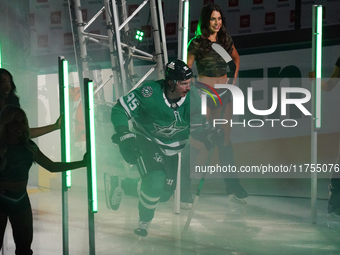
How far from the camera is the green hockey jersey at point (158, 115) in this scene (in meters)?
3.22

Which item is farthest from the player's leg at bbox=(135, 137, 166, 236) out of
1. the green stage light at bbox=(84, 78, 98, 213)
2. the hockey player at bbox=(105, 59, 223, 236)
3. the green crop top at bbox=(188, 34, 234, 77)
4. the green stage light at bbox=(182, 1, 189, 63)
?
the green stage light at bbox=(84, 78, 98, 213)

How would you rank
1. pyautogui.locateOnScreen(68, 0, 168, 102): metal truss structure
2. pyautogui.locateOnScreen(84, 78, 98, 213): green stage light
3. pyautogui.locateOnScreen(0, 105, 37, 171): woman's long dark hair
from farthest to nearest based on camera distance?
1. pyautogui.locateOnScreen(68, 0, 168, 102): metal truss structure
2. pyautogui.locateOnScreen(0, 105, 37, 171): woman's long dark hair
3. pyautogui.locateOnScreen(84, 78, 98, 213): green stage light

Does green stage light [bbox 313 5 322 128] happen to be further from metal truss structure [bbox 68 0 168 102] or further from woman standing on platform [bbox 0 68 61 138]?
woman standing on platform [bbox 0 68 61 138]

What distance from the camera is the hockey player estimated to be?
309cm

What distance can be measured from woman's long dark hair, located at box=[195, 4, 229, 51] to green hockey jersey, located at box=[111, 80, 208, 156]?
615 mm

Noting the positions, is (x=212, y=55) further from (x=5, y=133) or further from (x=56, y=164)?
(x=5, y=133)

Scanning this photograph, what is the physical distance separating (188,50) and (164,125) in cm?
92

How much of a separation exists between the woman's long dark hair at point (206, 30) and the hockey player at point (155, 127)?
55cm

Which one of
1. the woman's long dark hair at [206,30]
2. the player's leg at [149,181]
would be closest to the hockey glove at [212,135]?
the player's leg at [149,181]

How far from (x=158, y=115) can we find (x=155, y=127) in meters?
0.12

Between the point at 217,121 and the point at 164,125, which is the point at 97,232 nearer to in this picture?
the point at 164,125

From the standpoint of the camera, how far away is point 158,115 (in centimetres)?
325

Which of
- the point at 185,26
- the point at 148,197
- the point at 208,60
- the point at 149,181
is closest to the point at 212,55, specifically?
the point at 208,60

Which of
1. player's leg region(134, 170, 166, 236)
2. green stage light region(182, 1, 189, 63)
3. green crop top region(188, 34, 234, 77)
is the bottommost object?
player's leg region(134, 170, 166, 236)
